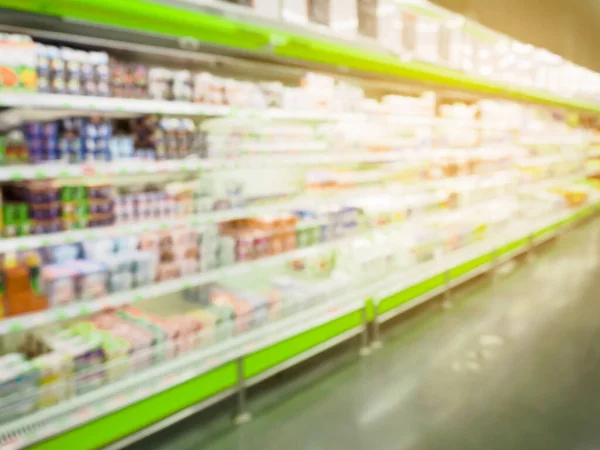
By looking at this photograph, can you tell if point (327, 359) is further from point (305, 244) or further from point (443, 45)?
point (443, 45)

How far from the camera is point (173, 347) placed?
2705mm

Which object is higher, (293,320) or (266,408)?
(293,320)

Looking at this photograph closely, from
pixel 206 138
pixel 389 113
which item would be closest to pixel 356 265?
pixel 389 113

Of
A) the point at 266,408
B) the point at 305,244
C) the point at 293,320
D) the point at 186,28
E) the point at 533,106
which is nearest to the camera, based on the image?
the point at 186,28

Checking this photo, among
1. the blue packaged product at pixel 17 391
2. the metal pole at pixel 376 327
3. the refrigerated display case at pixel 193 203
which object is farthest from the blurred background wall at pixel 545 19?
the blue packaged product at pixel 17 391

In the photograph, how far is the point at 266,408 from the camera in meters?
3.01

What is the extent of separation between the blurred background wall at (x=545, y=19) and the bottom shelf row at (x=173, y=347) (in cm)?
305

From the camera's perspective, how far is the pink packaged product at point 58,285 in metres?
2.26

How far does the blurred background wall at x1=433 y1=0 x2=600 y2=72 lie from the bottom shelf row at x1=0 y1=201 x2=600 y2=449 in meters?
3.05

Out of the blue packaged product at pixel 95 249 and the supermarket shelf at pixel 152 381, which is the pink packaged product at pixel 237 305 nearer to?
the supermarket shelf at pixel 152 381

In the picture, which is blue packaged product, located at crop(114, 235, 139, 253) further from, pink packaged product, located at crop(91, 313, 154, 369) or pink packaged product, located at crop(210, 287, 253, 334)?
pink packaged product, located at crop(210, 287, 253, 334)

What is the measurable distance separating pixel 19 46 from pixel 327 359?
270cm

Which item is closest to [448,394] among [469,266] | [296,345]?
[296,345]

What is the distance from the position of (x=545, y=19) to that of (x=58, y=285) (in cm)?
648
